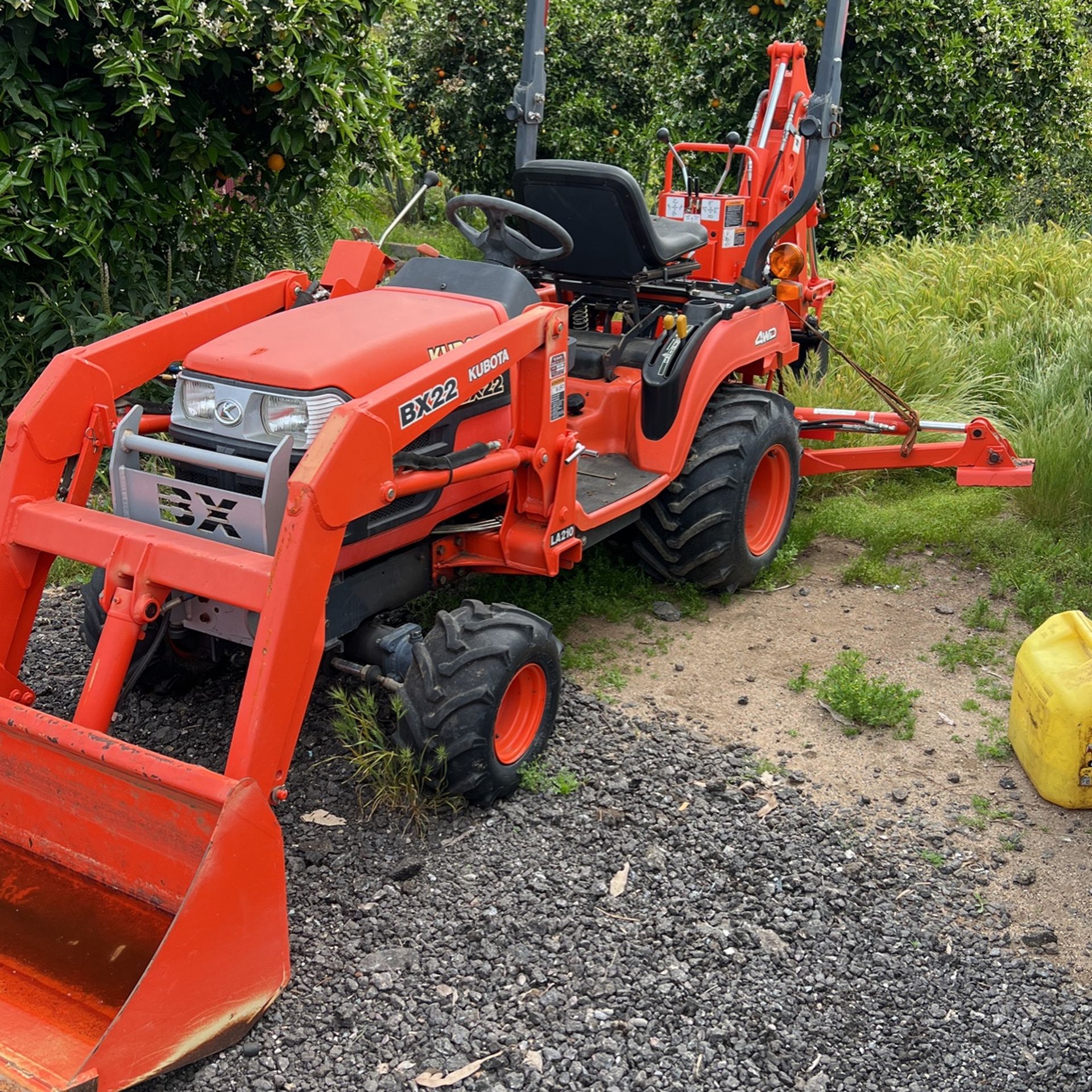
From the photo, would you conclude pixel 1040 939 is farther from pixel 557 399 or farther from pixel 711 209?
pixel 711 209

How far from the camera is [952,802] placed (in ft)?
12.4

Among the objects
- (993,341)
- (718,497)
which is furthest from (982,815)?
(993,341)

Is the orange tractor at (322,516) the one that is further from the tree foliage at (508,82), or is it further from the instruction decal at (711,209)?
the tree foliage at (508,82)

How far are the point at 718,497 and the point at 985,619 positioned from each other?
1.20m

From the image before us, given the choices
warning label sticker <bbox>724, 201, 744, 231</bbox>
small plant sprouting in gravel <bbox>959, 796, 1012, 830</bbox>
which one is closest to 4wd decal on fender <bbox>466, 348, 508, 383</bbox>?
small plant sprouting in gravel <bbox>959, 796, 1012, 830</bbox>

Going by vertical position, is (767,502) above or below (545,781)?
above

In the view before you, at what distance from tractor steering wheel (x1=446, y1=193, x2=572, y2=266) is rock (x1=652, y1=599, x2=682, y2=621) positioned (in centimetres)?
141

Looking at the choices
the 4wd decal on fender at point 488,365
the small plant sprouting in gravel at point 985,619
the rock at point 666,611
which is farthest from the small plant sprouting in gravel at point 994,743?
the 4wd decal on fender at point 488,365

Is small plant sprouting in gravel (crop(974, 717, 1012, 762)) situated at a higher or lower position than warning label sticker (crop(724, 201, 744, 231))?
lower

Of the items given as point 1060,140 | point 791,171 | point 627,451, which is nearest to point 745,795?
point 627,451

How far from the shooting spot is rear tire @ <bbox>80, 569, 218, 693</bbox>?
3.77m

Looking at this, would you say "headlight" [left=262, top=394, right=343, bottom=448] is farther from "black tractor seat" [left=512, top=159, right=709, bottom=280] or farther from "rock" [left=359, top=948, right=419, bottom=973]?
"black tractor seat" [left=512, top=159, right=709, bottom=280]

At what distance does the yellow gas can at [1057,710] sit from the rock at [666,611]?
1.35 meters

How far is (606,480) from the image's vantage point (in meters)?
4.50
